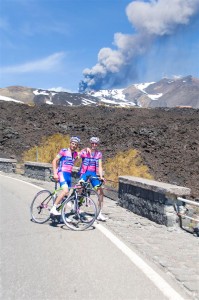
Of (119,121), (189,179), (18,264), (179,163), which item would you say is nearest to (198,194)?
(189,179)

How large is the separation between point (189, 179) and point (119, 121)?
24.0 m

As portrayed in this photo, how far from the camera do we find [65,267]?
570 centimetres

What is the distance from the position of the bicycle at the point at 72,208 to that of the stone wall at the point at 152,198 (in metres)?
1.37

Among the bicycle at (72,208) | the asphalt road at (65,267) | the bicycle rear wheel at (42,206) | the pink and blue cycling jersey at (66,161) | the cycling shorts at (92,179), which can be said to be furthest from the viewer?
the cycling shorts at (92,179)

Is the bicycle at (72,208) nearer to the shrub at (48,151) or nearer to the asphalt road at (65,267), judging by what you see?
the asphalt road at (65,267)

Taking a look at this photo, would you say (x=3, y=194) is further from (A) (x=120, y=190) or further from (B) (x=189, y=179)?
(B) (x=189, y=179)

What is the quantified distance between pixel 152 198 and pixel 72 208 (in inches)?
75.3

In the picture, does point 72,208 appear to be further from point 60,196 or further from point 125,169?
point 125,169

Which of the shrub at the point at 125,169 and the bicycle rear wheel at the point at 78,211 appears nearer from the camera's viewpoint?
the bicycle rear wheel at the point at 78,211

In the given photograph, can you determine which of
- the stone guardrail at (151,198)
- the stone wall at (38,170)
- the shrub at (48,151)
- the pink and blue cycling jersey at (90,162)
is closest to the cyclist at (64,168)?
the pink and blue cycling jersey at (90,162)

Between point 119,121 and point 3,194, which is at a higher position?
point 119,121

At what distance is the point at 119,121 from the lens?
2313 inches

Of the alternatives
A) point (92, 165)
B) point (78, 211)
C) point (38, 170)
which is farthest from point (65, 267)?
point (38, 170)

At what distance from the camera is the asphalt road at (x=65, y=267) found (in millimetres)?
4777
